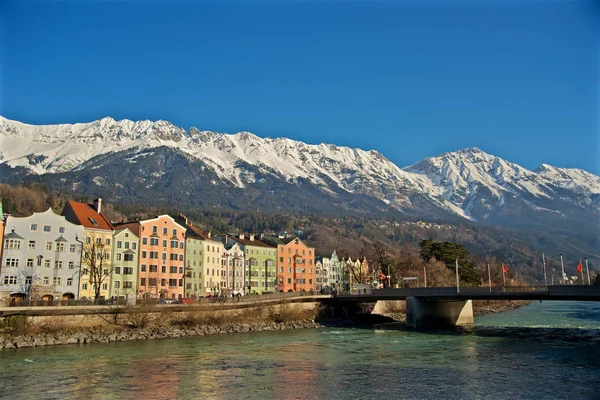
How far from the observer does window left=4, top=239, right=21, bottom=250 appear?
81.1 m

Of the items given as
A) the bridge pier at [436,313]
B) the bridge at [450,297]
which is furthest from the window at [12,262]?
the bridge pier at [436,313]

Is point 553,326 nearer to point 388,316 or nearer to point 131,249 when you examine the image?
point 388,316

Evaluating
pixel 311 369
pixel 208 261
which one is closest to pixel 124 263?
pixel 208 261

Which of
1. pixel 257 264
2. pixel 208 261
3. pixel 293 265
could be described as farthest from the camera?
pixel 293 265

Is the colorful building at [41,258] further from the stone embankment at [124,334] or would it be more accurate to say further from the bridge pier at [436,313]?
the bridge pier at [436,313]

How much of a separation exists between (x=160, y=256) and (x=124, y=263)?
7.93 meters

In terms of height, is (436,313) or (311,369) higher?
(436,313)

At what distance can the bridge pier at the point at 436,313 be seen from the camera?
93750 millimetres

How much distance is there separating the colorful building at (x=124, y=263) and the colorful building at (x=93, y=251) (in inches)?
40.8

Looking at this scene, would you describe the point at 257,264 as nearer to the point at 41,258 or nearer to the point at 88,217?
the point at 88,217

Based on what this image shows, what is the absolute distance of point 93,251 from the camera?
88562 mm

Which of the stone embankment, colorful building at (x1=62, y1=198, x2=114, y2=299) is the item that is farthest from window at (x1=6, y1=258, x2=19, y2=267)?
the stone embankment

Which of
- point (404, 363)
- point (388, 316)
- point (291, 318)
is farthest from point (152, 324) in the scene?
point (388, 316)

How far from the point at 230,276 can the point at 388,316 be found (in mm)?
37692
